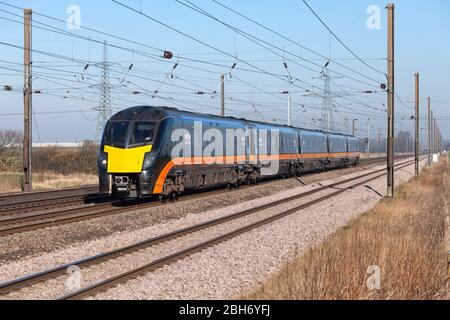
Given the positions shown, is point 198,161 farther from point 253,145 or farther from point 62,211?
point 253,145

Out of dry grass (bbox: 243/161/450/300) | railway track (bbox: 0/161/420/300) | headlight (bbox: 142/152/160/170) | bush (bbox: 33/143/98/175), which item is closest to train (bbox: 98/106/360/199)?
headlight (bbox: 142/152/160/170)

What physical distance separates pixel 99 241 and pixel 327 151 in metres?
34.1

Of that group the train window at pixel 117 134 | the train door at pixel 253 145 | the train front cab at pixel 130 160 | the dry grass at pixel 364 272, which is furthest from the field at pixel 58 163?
the dry grass at pixel 364 272

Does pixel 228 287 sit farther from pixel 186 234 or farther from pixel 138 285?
pixel 186 234

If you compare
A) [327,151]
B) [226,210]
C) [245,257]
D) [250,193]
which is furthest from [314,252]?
[327,151]

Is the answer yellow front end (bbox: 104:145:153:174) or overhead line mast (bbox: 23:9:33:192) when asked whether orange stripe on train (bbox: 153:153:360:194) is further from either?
overhead line mast (bbox: 23:9:33:192)

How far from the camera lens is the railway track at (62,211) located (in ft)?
44.4

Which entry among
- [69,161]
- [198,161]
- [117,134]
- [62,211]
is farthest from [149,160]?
[69,161]

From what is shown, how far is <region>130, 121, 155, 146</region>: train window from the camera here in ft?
56.4

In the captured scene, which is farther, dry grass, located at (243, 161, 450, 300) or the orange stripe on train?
the orange stripe on train

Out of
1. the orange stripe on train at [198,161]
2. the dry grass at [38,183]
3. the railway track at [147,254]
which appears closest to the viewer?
the railway track at [147,254]

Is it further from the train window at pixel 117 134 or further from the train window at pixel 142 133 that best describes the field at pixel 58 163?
the train window at pixel 142 133

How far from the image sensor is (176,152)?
60.1 ft

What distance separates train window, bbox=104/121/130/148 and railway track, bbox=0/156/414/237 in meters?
2.02
